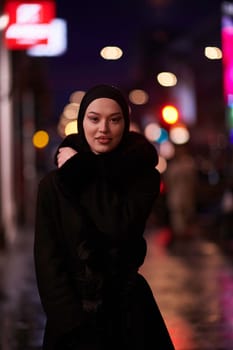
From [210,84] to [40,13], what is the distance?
2753 centimetres

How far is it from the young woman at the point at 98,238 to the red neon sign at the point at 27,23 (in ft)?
32.4

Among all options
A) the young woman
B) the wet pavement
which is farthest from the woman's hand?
the wet pavement

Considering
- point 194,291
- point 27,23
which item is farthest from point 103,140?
point 27,23

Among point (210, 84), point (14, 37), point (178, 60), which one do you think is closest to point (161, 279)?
point (14, 37)

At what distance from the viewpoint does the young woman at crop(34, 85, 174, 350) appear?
192 inches

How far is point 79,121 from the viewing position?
204 inches

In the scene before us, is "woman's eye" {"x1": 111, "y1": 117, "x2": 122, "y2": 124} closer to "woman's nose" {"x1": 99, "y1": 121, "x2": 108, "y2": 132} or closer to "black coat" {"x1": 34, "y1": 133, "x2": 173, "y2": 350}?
"woman's nose" {"x1": 99, "y1": 121, "x2": 108, "y2": 132}

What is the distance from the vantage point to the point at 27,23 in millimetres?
15141

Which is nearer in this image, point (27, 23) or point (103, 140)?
point (103, 140)

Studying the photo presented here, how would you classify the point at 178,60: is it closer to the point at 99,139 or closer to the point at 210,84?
the point at 210,84

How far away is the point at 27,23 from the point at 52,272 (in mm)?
10693

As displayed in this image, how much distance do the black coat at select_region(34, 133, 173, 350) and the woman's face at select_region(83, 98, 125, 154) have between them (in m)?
0.06

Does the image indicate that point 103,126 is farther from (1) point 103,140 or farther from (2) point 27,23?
(2) point 27,23

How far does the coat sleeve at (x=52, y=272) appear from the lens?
4.84 m
